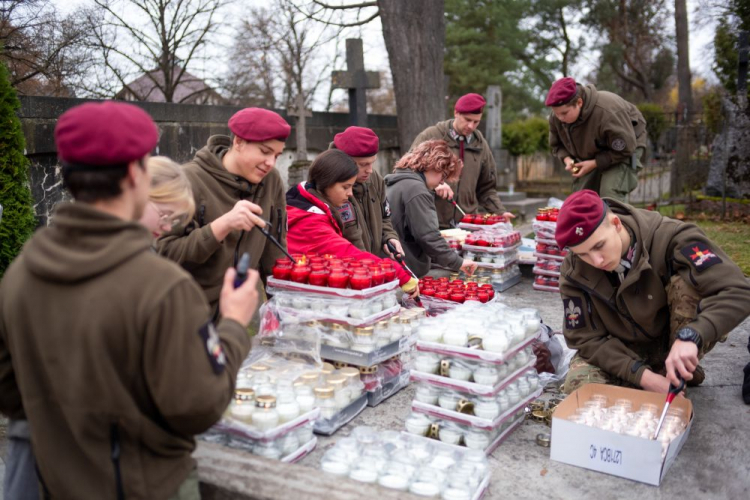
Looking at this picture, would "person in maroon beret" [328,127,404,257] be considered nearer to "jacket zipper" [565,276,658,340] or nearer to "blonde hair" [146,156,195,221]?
"jacket zipper" [565,276,658,340]

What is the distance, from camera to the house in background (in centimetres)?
1232

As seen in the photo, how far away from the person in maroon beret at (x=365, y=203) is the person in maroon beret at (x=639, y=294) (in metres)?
1.64

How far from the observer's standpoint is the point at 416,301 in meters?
4.74

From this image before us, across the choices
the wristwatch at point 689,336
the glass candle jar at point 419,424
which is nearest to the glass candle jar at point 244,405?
the glass candle jar at point 419,424

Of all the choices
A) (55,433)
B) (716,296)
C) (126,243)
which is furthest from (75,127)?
(716,296)

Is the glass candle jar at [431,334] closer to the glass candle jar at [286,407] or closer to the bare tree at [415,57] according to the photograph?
the glass candle jar at [286,407]

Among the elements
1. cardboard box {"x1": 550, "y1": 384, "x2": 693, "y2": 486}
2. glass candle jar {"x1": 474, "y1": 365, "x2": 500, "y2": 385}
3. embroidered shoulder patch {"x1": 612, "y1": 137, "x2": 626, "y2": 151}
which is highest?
embroidered shoulder patch {"x1": 612, "y1": 137, "x2": 626, "y2": 151}

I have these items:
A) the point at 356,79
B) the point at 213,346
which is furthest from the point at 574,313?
the point at 356,79

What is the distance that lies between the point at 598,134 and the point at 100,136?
17.0ft

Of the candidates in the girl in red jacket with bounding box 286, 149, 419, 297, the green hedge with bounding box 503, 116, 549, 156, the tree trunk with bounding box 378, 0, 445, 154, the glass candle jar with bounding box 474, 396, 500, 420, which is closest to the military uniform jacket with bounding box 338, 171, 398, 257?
the girl in red jacket with bounding box 286, 149, 419, 297

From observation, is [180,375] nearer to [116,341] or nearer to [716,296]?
[116,341]

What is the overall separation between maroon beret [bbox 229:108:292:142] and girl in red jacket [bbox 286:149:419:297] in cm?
87

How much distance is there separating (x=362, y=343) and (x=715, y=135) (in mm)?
11244

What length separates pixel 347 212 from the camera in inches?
185
